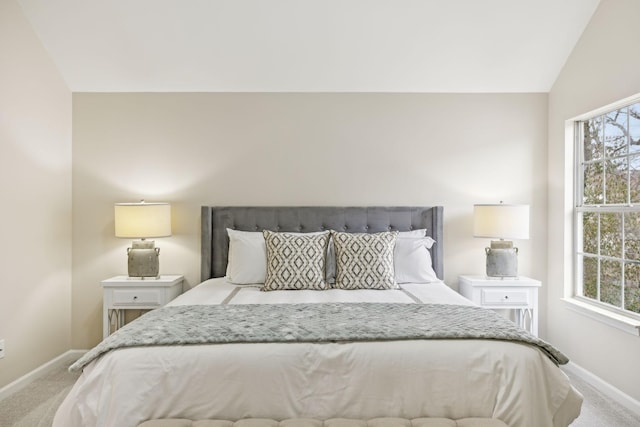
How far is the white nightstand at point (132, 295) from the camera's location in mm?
3506

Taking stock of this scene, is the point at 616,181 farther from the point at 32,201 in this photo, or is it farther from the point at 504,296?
the point at 32,201

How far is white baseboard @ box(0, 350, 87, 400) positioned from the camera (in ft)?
9.94

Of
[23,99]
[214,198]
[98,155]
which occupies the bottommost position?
[214,198]

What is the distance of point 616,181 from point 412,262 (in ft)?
5.03

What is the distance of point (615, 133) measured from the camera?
3.17 metres

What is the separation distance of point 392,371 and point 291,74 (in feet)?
8.77

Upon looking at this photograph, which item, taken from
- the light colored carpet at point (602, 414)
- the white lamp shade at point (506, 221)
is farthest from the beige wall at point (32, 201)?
the light colored carpet at point (602, 414)

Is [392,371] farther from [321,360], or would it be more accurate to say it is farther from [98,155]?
[98,155]

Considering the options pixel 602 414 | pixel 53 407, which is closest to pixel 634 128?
pixel 602 414

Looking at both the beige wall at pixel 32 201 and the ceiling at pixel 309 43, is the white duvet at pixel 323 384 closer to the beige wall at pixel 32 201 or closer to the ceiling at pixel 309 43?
the beige wall at pixel 32 201

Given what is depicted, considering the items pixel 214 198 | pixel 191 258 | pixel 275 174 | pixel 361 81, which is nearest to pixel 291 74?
pixel 361 81

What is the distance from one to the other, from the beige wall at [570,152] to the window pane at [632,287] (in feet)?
0.65

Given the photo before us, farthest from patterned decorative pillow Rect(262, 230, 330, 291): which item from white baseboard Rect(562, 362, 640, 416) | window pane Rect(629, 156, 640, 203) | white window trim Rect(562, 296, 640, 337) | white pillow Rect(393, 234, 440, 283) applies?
window pane Rect(629, 156, 640, 203)

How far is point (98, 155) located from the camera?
12.8ft
